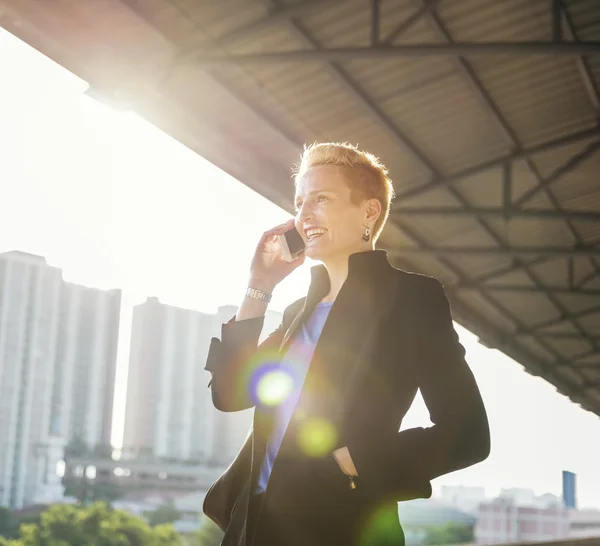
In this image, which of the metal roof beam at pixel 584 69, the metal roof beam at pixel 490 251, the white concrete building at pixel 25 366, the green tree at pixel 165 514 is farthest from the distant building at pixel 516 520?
the metal roof beam at pixel 584 69

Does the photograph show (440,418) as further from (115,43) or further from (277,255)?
(115,43)

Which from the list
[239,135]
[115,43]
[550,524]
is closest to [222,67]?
[239,135]

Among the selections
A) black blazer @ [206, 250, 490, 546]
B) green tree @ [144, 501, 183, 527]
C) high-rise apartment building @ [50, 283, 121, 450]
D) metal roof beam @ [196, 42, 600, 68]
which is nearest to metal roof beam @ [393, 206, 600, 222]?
metal roof beam @ [196, 42, 600, 68]

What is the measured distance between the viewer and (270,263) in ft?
6.73

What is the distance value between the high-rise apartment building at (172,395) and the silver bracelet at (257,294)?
57908mm

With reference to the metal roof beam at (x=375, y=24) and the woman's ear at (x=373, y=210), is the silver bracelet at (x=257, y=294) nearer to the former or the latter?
the woman's ear at (x=373, y=210)

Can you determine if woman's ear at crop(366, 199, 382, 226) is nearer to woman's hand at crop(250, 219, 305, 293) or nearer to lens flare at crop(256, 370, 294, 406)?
woman's hand at crop(250, 219, 305, 293)

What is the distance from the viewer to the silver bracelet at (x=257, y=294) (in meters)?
1.99

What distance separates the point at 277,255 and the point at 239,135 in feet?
17.2

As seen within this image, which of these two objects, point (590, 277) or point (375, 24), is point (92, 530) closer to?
point (590, 277)

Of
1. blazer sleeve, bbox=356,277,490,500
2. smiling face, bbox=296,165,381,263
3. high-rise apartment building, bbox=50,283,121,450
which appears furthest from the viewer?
high-rise apartment building, bbox=50,283,121,450

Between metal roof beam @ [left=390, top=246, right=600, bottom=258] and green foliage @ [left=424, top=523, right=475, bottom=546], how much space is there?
6955 cm

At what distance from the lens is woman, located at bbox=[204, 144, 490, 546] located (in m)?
1.54

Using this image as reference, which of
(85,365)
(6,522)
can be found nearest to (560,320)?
(85,365)
